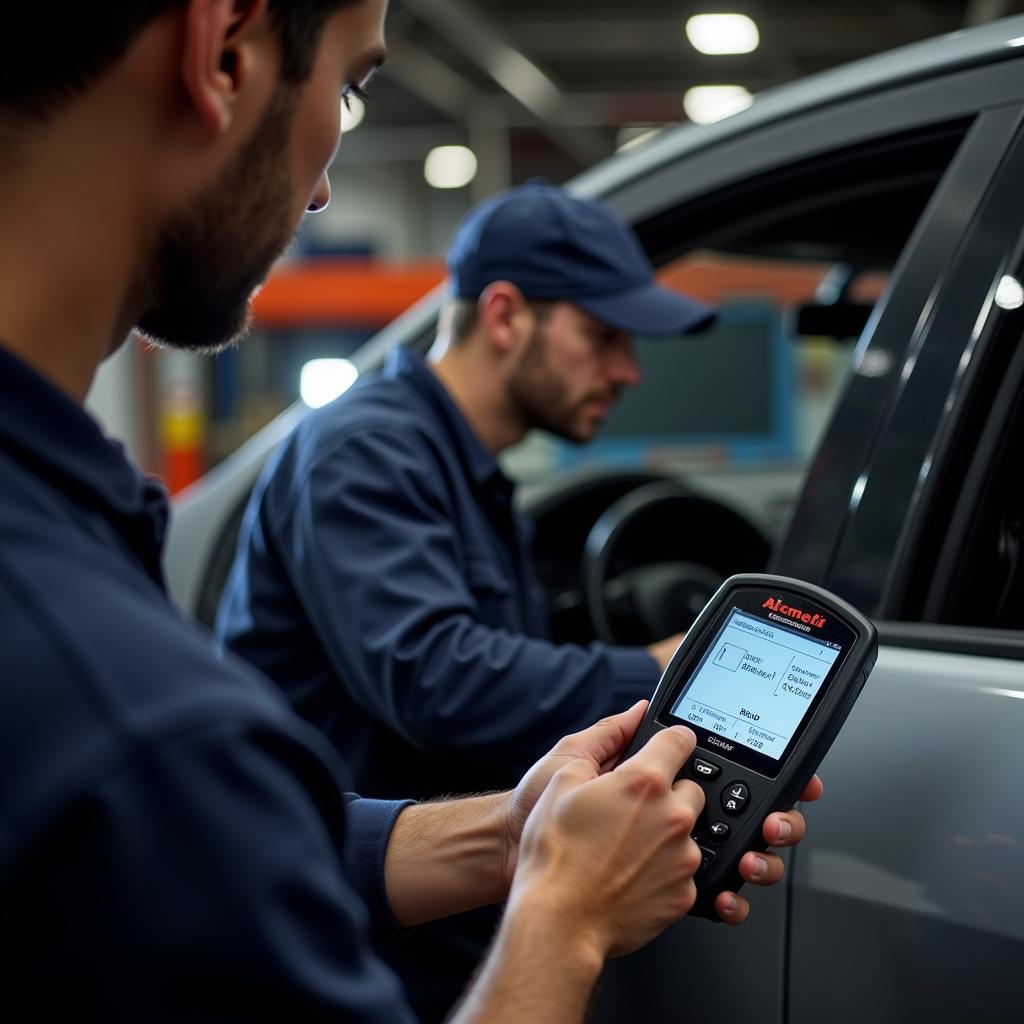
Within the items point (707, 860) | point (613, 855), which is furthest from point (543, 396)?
point (613, 855)

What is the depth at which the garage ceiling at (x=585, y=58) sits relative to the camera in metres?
10.1

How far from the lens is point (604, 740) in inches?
44.1

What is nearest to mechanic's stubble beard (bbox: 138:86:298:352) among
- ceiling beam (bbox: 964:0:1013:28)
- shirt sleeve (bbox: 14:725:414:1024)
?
shirt sleeve (bbox: 14:725:414:1024)

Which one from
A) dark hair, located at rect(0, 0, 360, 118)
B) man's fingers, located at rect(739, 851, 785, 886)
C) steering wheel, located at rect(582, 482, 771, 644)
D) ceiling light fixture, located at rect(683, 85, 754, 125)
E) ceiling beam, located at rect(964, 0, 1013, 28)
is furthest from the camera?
ceiling light fixture, located at rect(683, 85, 754, 125)

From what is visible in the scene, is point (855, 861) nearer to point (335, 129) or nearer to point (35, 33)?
point (335, 129)

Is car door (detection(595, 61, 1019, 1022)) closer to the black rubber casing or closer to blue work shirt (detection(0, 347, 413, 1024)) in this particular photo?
the black rubber casing

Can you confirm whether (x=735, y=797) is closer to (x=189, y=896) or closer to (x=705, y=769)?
(x=705, y=769)

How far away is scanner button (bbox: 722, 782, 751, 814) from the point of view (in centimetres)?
106

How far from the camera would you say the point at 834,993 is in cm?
116

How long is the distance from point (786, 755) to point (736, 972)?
11.8 inches

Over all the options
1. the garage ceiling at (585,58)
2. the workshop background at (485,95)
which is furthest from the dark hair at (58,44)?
the garage ceiling at (585,58)

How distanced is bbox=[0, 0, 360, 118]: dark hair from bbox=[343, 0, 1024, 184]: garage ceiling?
9.45 meters

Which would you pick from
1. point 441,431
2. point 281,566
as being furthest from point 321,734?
point 441,431

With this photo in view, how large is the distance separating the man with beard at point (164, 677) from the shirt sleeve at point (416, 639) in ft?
1.74
